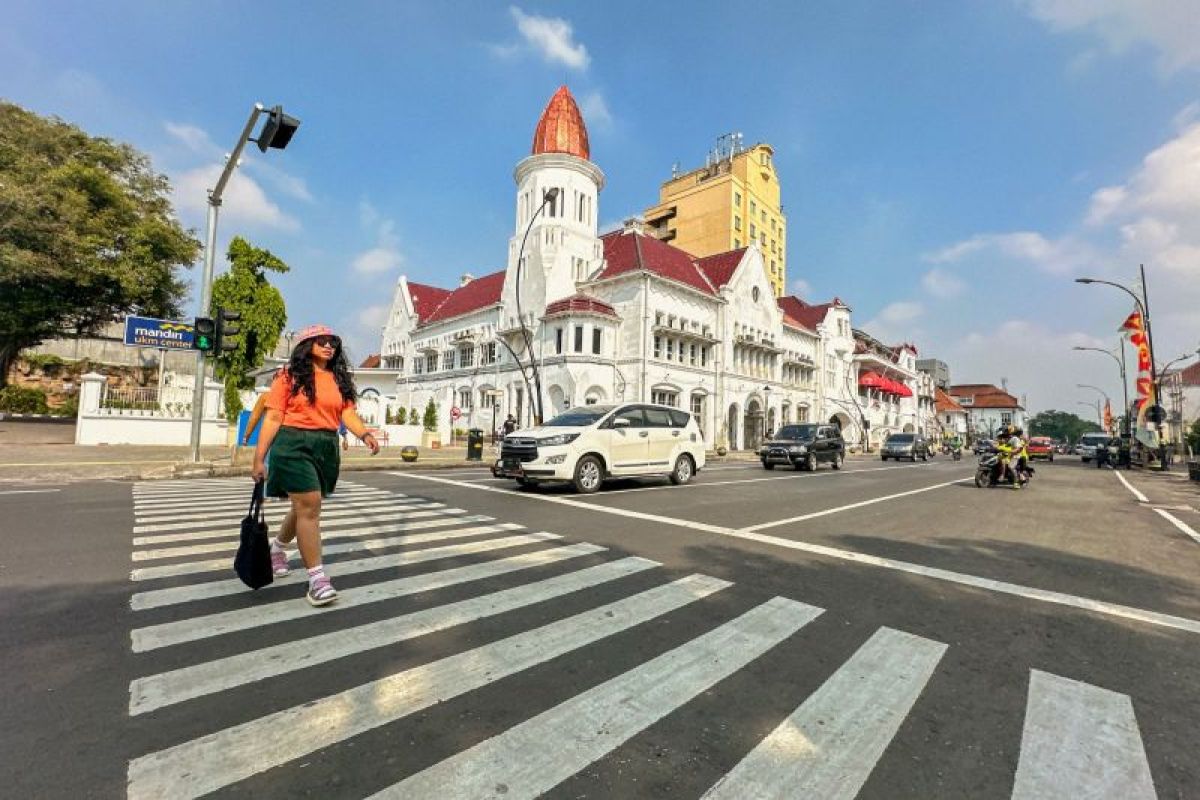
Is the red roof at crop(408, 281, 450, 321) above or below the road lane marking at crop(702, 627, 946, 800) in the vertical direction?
above

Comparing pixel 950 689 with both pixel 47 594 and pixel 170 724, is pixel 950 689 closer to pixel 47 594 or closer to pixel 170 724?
pixel 170 724

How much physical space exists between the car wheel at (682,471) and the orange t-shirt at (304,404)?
9.42 metres

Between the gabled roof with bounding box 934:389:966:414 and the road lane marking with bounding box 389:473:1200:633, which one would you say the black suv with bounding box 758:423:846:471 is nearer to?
the road lane marking with bounding box 389:473:1200:633

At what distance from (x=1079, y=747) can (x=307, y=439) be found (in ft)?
15.1

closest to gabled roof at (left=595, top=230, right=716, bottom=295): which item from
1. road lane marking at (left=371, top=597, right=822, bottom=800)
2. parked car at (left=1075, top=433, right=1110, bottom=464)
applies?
parked car at (left=1075, top=433, right=1110, bottom=464)

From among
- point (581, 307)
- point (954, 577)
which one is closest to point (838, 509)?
point (954, 577)

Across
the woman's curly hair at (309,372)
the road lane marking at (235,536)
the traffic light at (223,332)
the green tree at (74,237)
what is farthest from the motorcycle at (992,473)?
the green tree at (74,237)

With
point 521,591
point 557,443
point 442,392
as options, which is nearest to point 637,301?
point 442,392

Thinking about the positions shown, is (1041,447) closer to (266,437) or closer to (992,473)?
(992,473)

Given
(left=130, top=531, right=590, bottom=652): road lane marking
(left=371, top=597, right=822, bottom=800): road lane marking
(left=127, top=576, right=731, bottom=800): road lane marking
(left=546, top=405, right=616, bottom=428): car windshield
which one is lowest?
(left=371, top=597, right=822, bottom=800): road lane marking

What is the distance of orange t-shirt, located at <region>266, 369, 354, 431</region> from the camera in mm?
3990

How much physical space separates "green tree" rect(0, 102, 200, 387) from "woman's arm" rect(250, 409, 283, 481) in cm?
3130

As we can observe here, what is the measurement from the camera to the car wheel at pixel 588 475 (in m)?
10.7

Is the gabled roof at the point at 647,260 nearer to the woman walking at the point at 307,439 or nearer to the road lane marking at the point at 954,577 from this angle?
the road lane marking at the point at 954,577
